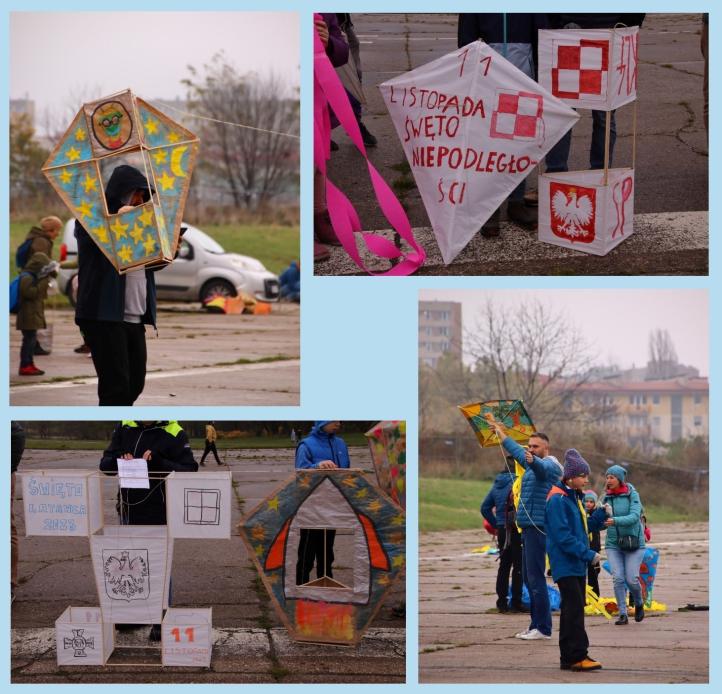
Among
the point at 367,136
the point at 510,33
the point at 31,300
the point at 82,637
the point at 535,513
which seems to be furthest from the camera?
the point at 31,300

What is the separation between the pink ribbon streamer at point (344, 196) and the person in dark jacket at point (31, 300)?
3211 mm

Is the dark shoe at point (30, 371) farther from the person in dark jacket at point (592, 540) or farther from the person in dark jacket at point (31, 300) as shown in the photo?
the person in dark jacket at point (592, 540)

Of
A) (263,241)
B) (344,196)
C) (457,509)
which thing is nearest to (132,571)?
(344,196)

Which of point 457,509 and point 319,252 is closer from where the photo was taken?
point 319,252

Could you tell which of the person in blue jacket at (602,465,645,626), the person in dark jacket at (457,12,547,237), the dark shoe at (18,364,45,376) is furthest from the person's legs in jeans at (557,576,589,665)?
the dark shoe at (18,364,45,376)

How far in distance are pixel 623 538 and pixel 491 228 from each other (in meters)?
2.18

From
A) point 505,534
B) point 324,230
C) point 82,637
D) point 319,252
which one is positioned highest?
point 324,230

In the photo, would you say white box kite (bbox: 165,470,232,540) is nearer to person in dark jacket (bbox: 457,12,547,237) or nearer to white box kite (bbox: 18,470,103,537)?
white box kite (bbox: 18,470,103,537)

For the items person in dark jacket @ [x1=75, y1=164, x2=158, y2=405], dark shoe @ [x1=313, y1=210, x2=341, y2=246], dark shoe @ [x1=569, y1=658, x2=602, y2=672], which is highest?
dark shoe @ [x1=313, y1=210, x2=341, y2=246]

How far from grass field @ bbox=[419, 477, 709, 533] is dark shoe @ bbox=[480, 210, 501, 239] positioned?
5.15 metres

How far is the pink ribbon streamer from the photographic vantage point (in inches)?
320

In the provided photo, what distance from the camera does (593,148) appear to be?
8688mm

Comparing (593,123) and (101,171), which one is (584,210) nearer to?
(593,123)

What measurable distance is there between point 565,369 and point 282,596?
8111mm
